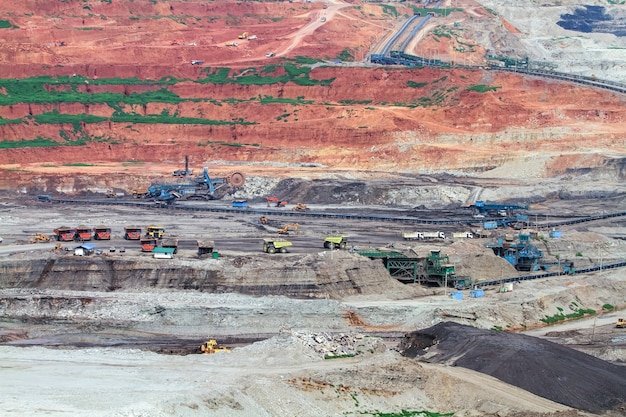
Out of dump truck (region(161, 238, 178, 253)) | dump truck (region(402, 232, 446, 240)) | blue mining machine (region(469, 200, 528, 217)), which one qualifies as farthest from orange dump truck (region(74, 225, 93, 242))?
blue mining machine (region(469, 200, 528, 217))

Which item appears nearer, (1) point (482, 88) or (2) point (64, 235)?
(2) point (64, 235)

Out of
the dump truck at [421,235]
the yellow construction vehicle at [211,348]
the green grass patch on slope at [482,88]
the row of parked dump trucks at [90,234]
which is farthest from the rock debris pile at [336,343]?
the green grass patch on slope at [482,88]

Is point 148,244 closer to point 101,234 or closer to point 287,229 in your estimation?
point 101,234

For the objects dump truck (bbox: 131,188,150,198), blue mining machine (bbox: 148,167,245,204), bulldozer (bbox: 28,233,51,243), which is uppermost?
bulldozer (bbox: 28,233,51,243)

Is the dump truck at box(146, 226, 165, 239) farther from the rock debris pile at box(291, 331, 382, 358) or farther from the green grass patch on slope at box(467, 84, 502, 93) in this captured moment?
the green grass patch on slope at box(467, 84, 502, 93)

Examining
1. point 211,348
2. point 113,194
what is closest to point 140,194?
point 113,194

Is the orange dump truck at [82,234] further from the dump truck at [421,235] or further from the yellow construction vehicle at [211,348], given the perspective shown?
the yellow construction vehicle at [211,348]

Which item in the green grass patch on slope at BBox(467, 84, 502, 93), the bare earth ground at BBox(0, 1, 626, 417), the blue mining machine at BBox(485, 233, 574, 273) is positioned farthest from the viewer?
the green grass patch on slope at BBox(467, 84, 502, 93)

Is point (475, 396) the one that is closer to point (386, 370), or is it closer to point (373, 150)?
point (386, 370)

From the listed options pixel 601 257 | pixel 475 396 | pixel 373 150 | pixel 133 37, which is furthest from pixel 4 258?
pixel 133 37
